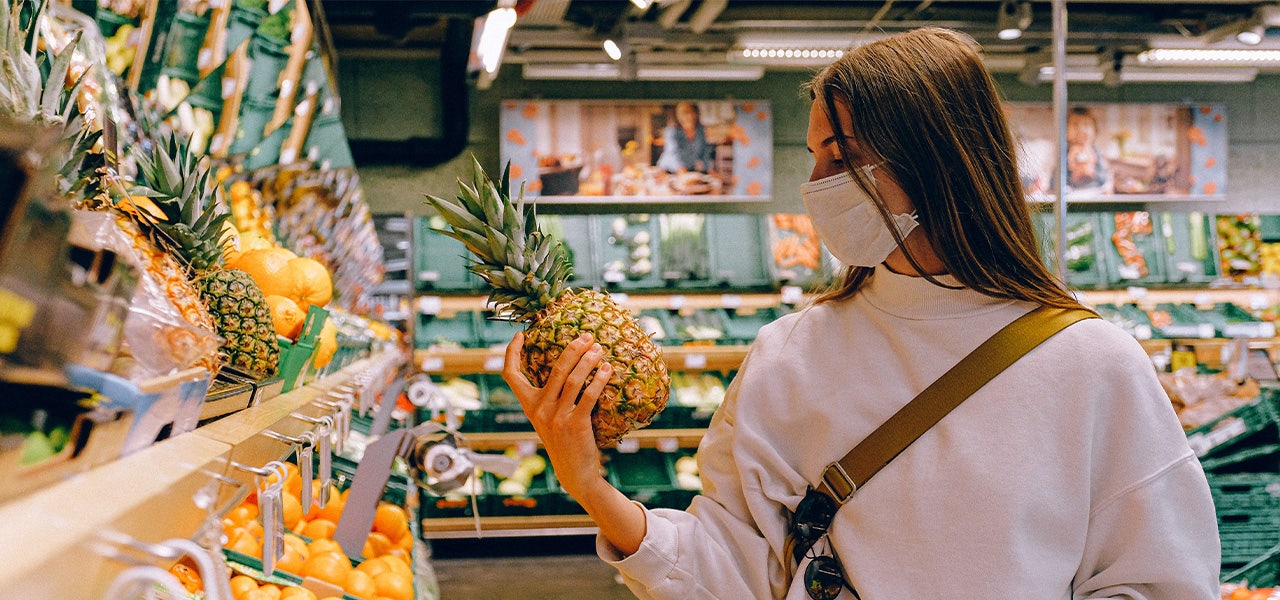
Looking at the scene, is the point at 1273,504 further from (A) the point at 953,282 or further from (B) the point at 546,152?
(B) the point at 546,152

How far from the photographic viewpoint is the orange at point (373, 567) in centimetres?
238

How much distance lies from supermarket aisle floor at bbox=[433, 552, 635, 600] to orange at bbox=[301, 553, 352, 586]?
3.14m

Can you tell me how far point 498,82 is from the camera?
7.63 metres

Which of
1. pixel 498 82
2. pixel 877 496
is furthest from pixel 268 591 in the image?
pixel 498 82

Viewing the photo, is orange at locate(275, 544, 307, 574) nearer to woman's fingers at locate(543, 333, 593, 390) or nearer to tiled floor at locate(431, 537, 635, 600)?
woman's fingers at locate(543, 333, 593, 390)

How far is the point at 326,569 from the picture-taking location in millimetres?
2109

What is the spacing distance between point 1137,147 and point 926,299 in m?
7.49

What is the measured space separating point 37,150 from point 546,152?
22.9ft

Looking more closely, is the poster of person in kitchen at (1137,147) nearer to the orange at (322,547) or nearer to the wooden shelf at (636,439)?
the wooden shelf at (636,439)

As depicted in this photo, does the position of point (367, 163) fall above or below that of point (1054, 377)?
above

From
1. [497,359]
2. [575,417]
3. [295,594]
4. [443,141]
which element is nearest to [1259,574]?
[575,417]

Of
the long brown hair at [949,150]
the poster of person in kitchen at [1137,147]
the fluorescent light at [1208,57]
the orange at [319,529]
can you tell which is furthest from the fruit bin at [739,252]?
the long brown hair at [949,150]

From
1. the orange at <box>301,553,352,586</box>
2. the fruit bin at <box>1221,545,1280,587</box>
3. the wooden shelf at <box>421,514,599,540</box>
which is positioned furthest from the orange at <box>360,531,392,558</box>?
the wooden shelf at <box>421,514,599,540</box>

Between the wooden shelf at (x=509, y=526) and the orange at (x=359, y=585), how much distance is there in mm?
3623
